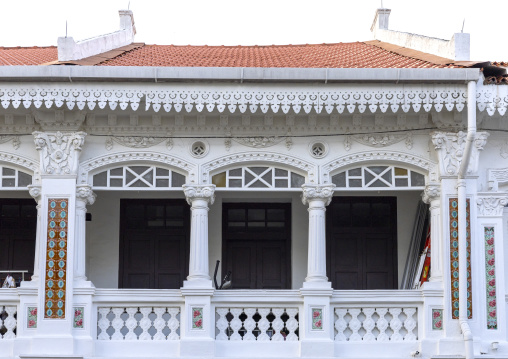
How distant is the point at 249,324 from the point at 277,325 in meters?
0.37

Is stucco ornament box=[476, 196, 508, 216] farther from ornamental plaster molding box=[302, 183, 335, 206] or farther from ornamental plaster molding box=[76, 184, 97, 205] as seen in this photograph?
ornamental plaster molding box=[76, 184, 97, 205]

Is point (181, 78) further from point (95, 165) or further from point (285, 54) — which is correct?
point (285, 54)

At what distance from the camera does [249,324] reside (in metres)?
14.7

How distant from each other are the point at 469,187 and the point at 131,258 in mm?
5297

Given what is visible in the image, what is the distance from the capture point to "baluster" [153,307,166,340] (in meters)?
14.6

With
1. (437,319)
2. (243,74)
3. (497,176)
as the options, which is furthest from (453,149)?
(243,74)

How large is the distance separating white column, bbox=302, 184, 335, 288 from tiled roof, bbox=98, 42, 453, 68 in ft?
5.84

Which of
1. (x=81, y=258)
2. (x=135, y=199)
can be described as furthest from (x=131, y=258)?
(x=81, y=258)

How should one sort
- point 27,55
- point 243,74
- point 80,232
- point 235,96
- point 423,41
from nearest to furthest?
point 243,74 → point 235,96 → point 80,232 → point 423,41 → point 27,55

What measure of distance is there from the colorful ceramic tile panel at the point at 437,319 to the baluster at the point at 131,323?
3953 mm

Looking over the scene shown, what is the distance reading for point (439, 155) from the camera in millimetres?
14883

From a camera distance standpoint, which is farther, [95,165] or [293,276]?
[293,276]

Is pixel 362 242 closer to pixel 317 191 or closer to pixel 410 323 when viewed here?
pixel 317 191

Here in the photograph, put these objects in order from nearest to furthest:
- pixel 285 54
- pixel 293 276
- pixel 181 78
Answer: pixel 181 78 → pixel 293 276 → pixel 285 54
